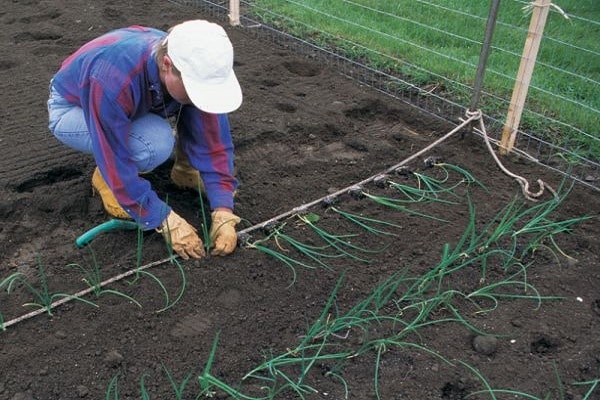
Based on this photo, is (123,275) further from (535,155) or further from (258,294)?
(535,155)

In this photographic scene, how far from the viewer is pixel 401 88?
4227 millimetres

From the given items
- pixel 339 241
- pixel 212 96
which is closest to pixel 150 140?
pixel 212 96

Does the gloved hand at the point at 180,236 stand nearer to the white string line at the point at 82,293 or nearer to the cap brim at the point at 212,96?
the white string line at the point at 82,293

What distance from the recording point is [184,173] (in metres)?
3.07

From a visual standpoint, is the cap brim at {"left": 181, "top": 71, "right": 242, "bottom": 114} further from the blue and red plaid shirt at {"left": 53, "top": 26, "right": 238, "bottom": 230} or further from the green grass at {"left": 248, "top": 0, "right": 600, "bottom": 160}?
the green grass at {"left": 248, "top": 0, "right": 600, "bottom": 160}

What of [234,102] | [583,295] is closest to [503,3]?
[583,295]

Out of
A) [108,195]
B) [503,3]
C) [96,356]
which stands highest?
[503,3]

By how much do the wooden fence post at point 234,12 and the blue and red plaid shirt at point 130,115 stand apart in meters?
2.47

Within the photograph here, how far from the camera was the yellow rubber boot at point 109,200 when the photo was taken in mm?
2844

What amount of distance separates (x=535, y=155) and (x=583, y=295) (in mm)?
1144

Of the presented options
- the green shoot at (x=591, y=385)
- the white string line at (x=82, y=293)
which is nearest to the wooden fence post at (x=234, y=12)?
the white string line at (x=82, y=293)

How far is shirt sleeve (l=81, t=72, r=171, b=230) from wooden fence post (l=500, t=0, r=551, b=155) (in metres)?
1.90

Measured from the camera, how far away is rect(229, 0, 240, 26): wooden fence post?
5027 mm

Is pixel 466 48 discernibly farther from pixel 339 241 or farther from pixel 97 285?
pixel 97 285
